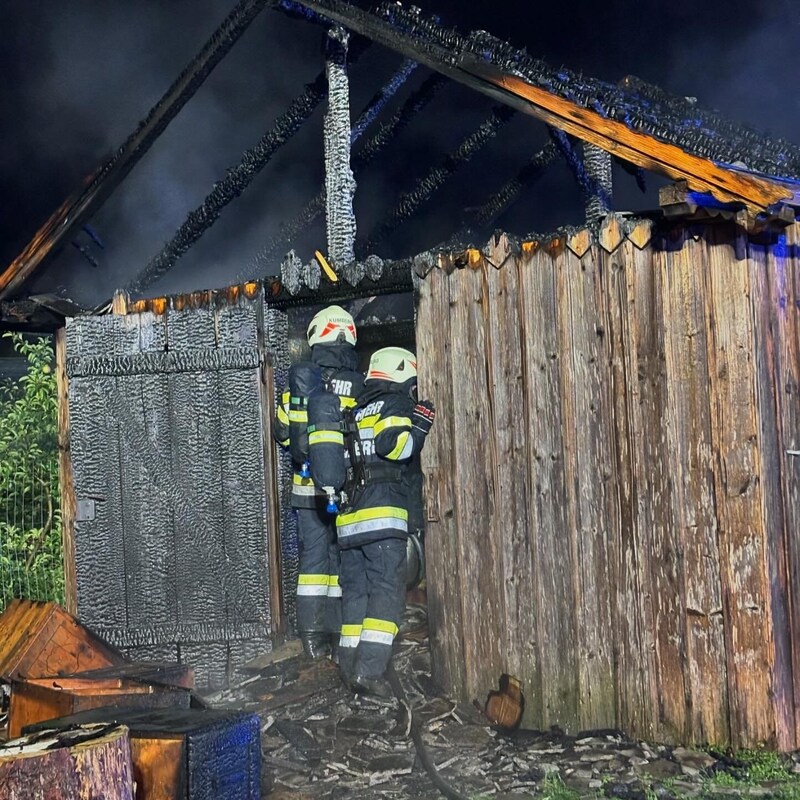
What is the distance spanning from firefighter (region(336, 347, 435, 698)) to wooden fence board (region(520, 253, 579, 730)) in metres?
0.98

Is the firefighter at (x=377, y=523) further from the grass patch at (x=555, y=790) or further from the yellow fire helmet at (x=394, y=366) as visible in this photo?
the grass patch at (x=555, y=790)

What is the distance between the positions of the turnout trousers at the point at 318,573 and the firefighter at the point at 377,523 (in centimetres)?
26

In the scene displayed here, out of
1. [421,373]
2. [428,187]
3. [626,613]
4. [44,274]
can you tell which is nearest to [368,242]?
[428,187]

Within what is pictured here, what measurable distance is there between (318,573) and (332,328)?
191cm

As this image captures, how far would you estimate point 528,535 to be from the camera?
611cm

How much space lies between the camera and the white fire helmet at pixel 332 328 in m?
7.30

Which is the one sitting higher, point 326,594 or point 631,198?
point 631,198

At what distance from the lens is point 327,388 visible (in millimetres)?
7219

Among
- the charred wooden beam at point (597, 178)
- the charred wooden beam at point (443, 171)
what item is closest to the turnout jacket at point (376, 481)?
the charred wooden beam at point (597, 178)

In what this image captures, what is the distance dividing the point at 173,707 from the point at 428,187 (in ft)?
23.6

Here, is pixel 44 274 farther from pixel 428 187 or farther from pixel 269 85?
pixel 269 85

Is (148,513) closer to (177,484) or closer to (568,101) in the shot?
(177,484)

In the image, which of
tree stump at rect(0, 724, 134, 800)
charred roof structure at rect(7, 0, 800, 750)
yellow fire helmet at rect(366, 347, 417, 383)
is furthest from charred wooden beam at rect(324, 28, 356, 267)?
tree stump at rect(0, 724, 134, 800)

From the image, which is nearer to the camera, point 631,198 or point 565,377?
point 565,377
